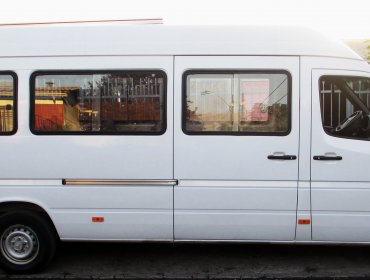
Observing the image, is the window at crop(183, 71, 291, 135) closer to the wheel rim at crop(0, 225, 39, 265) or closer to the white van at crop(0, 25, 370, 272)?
the white van at crop(0, 25, 370, 272)

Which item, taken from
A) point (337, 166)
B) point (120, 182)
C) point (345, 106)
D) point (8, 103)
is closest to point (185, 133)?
point (120, 182)

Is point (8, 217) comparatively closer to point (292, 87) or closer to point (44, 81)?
point (44, 81)

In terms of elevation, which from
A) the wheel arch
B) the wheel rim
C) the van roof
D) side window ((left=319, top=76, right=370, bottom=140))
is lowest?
the wheel rim

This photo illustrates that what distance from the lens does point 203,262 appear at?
517 cm

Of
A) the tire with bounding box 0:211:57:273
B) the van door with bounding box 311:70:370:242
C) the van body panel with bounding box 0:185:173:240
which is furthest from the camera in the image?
the tire with bounding box 0:211:57:273

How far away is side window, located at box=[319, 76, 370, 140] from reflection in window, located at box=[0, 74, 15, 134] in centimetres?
334

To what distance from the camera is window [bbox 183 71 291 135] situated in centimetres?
458

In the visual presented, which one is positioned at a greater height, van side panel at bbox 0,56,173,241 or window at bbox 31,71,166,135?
window at bbox 31,71,166,135

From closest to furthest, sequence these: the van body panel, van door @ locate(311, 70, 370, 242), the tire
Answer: van door @ locate(311, 70, 370, 242)
the van body panel
the tire

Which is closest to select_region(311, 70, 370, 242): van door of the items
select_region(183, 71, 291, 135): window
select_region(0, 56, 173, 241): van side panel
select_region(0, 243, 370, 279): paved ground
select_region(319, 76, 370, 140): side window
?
select_region(319, 76, 370, 140): side window

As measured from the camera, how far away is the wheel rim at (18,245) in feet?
15.8

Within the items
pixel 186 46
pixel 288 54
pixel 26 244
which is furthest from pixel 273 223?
pixel 26 244

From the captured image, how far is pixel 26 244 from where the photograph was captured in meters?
4.83

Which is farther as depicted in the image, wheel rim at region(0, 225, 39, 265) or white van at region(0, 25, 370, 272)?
wheel rim at region(0, 225, 39, 265)
